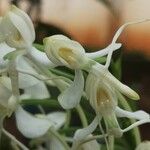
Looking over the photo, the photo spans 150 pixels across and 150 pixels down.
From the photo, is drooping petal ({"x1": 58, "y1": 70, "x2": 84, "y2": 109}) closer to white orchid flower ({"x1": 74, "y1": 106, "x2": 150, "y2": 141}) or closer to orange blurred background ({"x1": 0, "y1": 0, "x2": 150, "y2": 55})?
white orchid flower ({"x1": 74, "y1": 106, "x2": 150, "y2": 141})

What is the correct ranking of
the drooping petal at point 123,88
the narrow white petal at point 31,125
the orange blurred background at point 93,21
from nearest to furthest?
1. the drooping petal at point 123,88
2. the narrow white petal at point 31,125
3. the orange blurred background at point 93,21

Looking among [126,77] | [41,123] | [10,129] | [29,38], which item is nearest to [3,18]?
[29,38]

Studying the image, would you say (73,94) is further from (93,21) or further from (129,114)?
(93,21)

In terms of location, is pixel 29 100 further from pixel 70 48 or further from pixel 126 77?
pixel 126 77

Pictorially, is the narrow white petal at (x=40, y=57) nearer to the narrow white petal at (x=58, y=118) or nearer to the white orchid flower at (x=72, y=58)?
the white orchid flower at (x=72, y=58)

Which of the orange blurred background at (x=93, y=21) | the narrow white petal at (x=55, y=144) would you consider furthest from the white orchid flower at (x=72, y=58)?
the orange blurred background at (x=93, y=21)

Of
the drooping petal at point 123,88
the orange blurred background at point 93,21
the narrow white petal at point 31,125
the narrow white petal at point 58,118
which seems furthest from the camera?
the orange blurred background at point 93,21

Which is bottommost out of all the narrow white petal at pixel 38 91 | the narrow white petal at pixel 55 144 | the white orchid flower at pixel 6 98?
the narrow white petal at pixel 55 144

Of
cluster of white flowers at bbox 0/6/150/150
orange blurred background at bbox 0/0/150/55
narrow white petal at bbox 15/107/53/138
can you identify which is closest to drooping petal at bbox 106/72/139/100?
cluster of white flowers at bbox 0/6/150/150
